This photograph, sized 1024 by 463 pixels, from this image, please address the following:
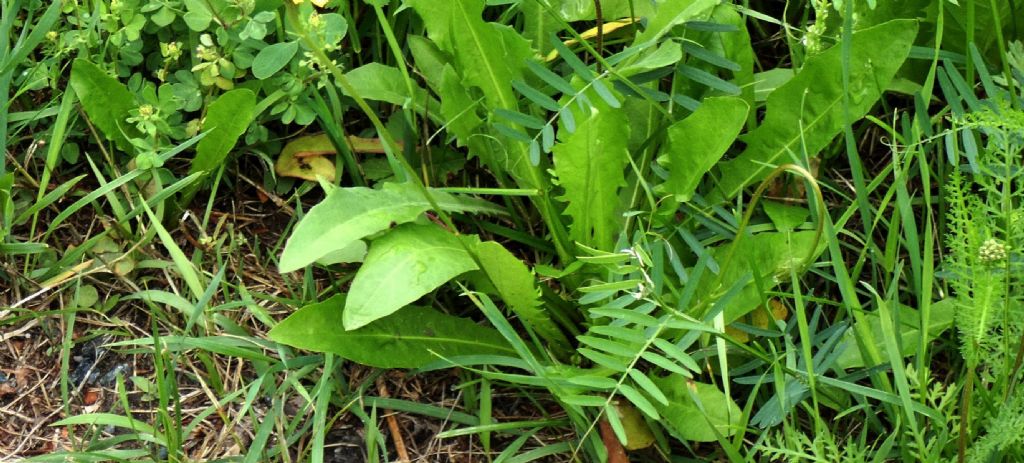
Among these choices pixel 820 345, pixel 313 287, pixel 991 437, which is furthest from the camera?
pixel 313 287

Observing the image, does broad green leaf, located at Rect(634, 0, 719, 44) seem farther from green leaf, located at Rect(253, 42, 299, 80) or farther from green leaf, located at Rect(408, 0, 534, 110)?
green leaf, located at Rect(253, 42, 299, 80)

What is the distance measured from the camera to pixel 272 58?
2.27 metres

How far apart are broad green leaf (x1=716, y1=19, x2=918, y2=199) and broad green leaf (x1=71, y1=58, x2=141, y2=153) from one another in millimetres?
1257

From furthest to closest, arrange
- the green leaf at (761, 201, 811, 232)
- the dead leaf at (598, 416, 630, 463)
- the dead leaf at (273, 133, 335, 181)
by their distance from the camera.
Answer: the dead leaf at (273, 133, 335, 181) < the green leaf at (761, 201, 811, 232) < the dead leaf at (598, 416, 630, 463)

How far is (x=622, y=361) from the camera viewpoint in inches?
74.9

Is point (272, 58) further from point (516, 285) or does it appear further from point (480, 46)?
point (516, 285)

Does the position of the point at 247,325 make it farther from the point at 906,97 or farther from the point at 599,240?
the point at 906,97

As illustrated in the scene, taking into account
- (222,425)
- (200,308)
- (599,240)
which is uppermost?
(599,240)

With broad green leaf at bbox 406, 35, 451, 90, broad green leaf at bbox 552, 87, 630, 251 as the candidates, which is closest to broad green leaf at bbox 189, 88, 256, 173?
broad green leaf at bbox 406, 35, 451, 90

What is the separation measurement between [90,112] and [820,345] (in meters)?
1.55

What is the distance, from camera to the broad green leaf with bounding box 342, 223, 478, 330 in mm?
1912

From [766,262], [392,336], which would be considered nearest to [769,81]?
[766,262]

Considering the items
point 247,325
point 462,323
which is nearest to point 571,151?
point 462,323

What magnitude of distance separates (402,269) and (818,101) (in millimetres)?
879
